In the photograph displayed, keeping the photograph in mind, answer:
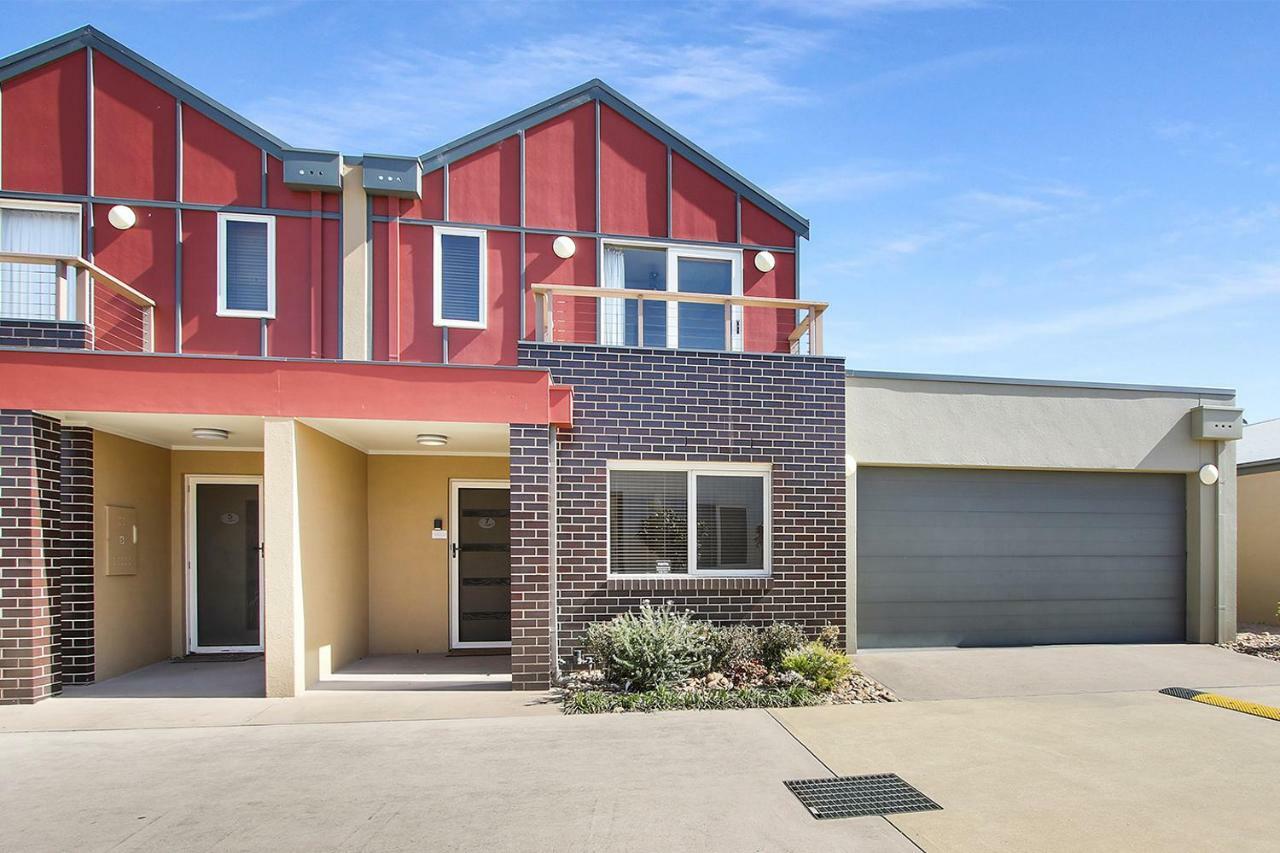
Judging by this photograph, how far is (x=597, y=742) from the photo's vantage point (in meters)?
5.88

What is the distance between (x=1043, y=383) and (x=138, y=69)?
12736 mm

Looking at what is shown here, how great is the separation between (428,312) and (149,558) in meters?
4.51

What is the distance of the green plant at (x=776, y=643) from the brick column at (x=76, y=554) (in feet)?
23.1

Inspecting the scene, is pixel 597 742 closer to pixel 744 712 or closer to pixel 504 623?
pixel 744 712

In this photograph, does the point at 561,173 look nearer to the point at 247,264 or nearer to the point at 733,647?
the point at 247,264

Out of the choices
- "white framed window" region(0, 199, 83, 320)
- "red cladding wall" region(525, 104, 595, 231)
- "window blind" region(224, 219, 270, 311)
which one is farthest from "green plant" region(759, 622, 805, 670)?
"white framed window" region(0, 199, 83, 320)

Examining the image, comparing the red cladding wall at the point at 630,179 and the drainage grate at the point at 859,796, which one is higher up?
the red cladding wall at the point at 630,179

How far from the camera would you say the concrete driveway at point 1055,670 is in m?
7.78

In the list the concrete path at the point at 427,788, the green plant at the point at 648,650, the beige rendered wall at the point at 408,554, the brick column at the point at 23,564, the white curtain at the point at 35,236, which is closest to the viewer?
the concrete path at the point at 427,788

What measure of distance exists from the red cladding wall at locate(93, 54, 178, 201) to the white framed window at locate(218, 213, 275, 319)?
88 centimetres

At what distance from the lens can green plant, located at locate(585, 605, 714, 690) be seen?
729cm

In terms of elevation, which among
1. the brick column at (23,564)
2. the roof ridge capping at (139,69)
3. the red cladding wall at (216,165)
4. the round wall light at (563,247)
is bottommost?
the brick column at (23,564)

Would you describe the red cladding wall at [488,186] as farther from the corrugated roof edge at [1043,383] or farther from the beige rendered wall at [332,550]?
the corrugated roof edge at [1043,383]

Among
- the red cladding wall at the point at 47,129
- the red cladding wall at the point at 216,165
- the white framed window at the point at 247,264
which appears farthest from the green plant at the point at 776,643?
the red cladding wall at the point at 47,129
